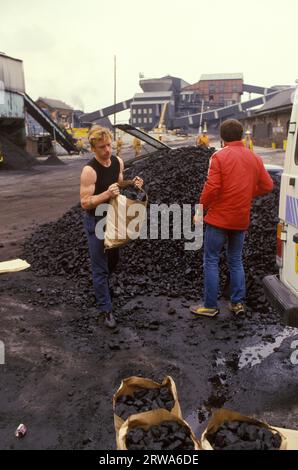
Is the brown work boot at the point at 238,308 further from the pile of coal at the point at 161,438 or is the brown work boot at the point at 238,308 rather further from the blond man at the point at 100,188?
the pile of coal at the point at 161,438

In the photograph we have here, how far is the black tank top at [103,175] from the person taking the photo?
4.29 metres

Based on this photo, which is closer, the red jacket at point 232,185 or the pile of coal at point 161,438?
the pile of coal at point 161,438

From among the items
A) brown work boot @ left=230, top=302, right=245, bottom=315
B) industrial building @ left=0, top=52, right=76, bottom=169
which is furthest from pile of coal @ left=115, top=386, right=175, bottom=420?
industrial building @ left=0, top=52, right=76, bottom=169

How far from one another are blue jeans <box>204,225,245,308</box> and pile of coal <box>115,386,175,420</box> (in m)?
2.07

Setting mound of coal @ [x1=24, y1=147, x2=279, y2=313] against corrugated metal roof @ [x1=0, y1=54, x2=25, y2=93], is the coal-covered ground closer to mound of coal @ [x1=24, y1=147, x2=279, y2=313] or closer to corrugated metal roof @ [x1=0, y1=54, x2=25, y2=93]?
mound of coal @ [x1=24, y1=147, x2=279, y2=313]

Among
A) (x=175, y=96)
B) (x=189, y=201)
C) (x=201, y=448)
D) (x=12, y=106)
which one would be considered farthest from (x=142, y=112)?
(x=201, y=448)

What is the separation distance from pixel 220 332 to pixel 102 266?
156 centimetres

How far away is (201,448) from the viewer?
2164mm

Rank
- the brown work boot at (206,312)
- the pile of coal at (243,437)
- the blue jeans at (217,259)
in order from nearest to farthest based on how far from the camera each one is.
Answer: the pile of coal at (243,437)
the blue jeans at (217,259)
the brown work boot at (206,312)

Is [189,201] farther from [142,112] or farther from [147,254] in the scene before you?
[142,112]

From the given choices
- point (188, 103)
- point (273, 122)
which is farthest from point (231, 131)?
point (188, 103)

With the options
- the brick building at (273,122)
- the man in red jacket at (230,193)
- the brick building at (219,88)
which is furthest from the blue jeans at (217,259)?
the brick building at (219,88)

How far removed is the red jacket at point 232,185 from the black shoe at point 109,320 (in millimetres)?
1599

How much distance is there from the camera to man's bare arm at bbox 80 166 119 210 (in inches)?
166
